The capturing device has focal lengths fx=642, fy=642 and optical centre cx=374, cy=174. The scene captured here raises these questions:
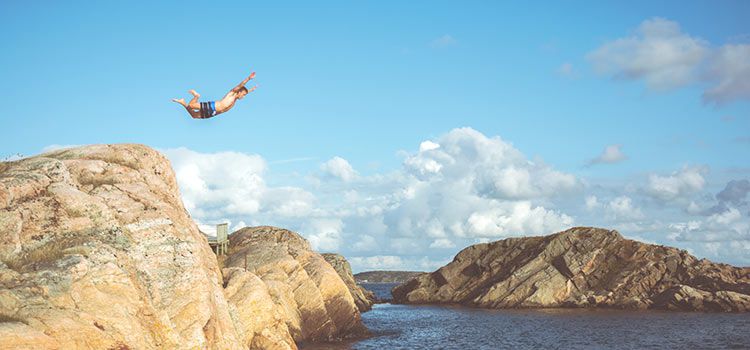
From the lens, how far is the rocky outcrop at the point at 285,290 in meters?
30.7

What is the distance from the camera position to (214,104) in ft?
71.2

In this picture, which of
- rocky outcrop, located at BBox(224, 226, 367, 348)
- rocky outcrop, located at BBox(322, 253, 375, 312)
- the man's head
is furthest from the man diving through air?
rocky outcrop, located at BBox(322, 253, 375, 312)

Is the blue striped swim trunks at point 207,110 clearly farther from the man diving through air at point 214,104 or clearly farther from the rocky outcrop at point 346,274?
the rocky outcrop at point 346,274

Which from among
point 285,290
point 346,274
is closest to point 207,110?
point 285,290

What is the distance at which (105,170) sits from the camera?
22609 millimetres

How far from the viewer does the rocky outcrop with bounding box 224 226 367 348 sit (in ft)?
101

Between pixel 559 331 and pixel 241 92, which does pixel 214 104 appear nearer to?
pixel 241 92

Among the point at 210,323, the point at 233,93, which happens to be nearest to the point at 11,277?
the point at 210,323

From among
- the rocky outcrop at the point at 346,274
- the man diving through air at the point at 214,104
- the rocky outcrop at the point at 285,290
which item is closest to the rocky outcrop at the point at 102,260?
the man diving through air at the point at 214,104

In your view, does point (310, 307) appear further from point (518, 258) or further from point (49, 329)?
point (518, 258)

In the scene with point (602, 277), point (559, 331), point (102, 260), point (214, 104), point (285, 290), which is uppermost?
point (214, 104)

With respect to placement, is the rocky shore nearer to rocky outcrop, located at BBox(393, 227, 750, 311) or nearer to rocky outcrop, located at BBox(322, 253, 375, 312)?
rocky outcrop, located at BBox(322, 253, 375, 312)

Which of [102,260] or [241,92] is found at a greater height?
[241,92]

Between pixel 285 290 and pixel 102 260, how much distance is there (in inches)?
942
